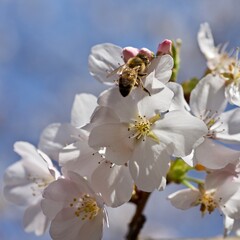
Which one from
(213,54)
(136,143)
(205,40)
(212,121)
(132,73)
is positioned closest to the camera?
(132,73)

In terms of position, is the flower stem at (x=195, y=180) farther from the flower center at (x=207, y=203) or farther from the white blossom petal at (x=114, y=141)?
the white blossom petal at (x=114, y=141)

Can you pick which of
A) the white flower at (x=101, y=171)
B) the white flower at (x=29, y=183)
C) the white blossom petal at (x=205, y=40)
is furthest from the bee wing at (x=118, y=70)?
the white blossom petal at (x=205, y=40)

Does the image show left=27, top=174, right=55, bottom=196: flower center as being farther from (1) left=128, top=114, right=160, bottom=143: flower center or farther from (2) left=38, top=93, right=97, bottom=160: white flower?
(1) left=128, top=114, right=160, bottom=143: flower center

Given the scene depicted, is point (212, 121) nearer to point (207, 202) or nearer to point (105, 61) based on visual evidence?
point (207, 202)

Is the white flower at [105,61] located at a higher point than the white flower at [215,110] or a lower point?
higher

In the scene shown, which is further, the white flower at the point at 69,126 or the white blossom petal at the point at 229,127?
the white flower at the point at 69,126

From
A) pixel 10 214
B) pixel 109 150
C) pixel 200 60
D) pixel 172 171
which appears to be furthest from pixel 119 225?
pixel 109 150

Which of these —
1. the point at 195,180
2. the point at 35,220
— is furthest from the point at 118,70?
the point at 35,220
